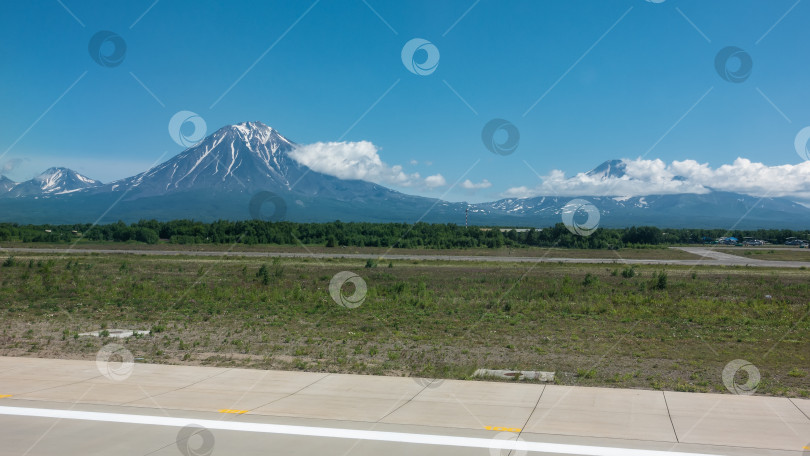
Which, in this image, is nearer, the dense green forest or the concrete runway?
the concrete runway

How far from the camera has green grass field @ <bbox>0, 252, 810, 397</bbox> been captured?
11.2m

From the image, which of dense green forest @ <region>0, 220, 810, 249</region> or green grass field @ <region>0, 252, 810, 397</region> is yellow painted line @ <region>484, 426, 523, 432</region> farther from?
dense green forest @ <region>0, 220, 810, 249</region>

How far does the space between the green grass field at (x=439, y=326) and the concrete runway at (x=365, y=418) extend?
116 cm

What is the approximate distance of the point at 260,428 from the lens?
23.8ft

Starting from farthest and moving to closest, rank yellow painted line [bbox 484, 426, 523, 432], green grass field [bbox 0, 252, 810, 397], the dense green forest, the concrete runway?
the dense green forest → green grass field [bbox 0, 252, 810, 397] → yellow painted line [bbox 484, 426, 523, 432] → the concrete runway

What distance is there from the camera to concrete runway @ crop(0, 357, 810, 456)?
659 cm

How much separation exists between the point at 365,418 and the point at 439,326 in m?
8.57

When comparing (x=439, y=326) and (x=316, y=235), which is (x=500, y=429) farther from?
(x=316, y=235)

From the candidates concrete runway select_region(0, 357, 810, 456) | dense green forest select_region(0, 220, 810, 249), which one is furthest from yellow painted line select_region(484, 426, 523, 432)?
dense green forest select_region(0, 220, 810, 249)

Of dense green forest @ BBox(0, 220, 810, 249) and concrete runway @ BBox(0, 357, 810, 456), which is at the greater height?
dense green forest @ BBox(0, 220, 810, 249)

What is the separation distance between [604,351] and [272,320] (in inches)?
368


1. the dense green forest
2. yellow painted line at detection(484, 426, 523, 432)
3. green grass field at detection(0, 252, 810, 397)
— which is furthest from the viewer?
the dense green forest

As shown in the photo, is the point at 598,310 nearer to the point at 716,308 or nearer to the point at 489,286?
A: the point at 716,308

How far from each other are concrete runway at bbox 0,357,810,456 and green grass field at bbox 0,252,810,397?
1161 millimetres
